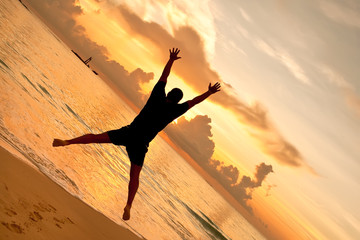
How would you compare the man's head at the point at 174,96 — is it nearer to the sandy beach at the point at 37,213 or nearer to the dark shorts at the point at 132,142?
the dark shorts at the point at 132,142

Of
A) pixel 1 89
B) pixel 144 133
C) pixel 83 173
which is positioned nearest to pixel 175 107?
pixel 144 133

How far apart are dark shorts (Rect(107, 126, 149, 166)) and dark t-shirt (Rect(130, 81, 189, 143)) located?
3.8 inches

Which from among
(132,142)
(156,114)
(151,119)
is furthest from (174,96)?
(132,142)

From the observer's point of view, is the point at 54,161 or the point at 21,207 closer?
the point at 21,207

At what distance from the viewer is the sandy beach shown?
120 inches

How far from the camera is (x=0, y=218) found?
2896 mm

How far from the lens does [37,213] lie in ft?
11.8

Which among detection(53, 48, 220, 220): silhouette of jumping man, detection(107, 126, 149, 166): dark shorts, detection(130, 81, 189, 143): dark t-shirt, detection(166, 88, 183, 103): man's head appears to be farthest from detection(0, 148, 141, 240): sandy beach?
detection(166, 88, 183, 103): man's head

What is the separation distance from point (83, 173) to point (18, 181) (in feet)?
19.4

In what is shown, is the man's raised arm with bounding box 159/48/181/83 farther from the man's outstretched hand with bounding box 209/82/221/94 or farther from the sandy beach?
the sandy beach

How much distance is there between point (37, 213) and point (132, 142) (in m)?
1.80

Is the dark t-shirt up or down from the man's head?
down

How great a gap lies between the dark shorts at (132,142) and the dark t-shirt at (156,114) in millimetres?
96

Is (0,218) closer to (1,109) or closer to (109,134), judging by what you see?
(109,134)
